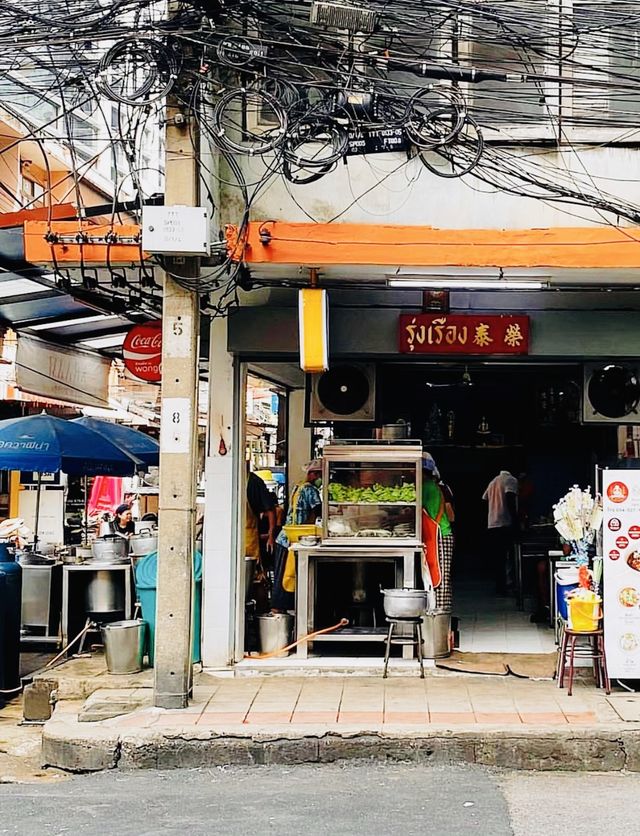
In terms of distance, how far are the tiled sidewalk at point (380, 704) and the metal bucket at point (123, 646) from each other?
54 centimetres

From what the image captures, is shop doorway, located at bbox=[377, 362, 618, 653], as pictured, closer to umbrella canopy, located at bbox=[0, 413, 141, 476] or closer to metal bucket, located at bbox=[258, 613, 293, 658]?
metal bucket, located at bbox=[258, 613, 293, 658]

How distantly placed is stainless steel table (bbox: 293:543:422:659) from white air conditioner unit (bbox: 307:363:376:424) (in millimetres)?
1265

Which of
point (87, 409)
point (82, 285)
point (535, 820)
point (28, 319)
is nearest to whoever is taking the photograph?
point (535, 820)

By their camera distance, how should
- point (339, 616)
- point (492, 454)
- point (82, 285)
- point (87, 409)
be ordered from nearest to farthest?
1. point (82, 285)
2. point (339, 616)
3. point (87, 409)
4. point (492, 454)

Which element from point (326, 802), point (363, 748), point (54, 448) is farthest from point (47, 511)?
point (326, 802)

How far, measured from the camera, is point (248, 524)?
412 inches

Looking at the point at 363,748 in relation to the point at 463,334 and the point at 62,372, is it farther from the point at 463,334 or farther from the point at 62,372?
the point at 62,372

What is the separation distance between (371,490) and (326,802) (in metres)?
3.98

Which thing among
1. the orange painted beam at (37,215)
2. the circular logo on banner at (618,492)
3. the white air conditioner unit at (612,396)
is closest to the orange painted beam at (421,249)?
the white air conditioner unit at (612,396)

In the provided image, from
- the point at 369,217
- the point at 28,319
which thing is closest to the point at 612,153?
the point at 369,217

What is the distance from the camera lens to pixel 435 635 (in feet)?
31.2

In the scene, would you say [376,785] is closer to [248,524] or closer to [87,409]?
[248,524]

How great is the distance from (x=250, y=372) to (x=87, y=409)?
5.89 m

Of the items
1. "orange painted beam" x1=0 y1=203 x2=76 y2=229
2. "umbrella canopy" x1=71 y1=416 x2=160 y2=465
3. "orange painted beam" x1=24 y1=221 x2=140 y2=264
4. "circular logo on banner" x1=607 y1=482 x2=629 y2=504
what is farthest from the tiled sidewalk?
"orange painted beam" x1=0 y1=203 x2=76 y2=229
